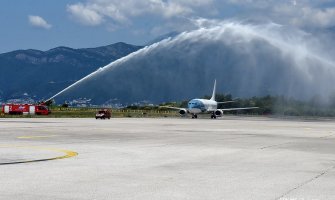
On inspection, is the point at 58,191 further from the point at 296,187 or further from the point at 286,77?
the point at 286,77

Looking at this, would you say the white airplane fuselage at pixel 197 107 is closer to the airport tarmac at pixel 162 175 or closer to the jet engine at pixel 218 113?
the jet engine at pixel 218 113

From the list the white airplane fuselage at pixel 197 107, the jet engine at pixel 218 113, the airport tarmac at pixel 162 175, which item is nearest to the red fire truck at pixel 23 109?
the white airplane fuselage at pixel 197 107

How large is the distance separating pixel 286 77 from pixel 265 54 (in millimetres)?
39376

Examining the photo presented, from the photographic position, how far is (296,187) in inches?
547

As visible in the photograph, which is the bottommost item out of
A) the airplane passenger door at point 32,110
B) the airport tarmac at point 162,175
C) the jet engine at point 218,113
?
the airport tarmac at point 162,175

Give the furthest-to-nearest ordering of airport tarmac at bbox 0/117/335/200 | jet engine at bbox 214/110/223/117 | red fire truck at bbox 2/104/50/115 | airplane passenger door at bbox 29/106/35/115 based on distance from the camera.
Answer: jet engine at bbox 214/110/223/117 → airplane passenger door at bbox 29/106/35/115 → red fire truck at bbox 2/104/50/115 → airport tarmac at bbox 0/117/335/200

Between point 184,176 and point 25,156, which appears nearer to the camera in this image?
point 184,176

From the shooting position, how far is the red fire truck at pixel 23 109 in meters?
101

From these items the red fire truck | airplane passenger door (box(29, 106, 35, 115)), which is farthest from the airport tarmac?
airplane passenger door (box(29, 106, 35, 115))

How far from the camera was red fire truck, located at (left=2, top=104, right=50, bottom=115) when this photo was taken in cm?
10112

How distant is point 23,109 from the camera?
103m

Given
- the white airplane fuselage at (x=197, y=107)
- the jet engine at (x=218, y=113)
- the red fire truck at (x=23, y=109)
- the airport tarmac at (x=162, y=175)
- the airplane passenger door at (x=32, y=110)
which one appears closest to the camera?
the airport tarmac at (x=162, y=175)

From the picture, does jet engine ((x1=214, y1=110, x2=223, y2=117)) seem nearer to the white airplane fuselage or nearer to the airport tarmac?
the white airplane fuselage

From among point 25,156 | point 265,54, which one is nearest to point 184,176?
point 25,156
